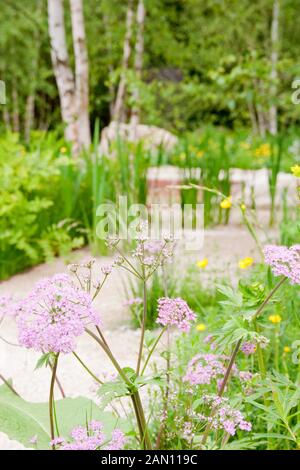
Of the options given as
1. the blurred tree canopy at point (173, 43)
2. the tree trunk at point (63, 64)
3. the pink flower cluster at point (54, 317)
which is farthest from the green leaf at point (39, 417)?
the blurred tree canopy at point (173, 43)

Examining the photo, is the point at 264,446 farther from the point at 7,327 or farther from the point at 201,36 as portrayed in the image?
the point at 201,36

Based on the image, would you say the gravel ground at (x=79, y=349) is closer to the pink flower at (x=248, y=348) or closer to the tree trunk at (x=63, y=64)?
the pink flower at (x=248, y=348)

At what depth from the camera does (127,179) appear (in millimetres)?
4059

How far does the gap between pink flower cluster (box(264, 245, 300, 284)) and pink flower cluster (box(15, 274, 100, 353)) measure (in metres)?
0.34

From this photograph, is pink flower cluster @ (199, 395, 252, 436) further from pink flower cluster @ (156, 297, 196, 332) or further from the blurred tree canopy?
the blurred tree canopy

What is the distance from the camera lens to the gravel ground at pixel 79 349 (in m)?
2.26

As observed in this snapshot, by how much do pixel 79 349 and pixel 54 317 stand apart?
169 cm

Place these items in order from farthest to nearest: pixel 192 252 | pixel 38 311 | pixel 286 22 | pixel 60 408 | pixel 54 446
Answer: pixel 286 22
pixel 192 252
pixel 60 408
pixel 54 446
pixel 38 311

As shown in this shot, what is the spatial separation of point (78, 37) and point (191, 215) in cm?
382

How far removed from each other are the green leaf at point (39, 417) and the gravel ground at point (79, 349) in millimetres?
207

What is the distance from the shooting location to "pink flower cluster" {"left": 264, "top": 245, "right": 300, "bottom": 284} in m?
1.11

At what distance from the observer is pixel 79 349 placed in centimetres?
262

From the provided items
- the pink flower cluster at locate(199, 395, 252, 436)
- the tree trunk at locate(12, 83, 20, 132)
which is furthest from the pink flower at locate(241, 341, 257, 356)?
the tree trunk at locate(12, 83, 20, 132)
